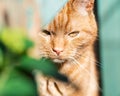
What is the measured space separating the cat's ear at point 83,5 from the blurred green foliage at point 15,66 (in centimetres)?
193

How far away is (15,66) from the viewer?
1.67 feet

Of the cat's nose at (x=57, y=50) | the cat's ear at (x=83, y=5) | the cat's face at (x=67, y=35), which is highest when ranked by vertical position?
the cat's ear at (x=83, y=5)

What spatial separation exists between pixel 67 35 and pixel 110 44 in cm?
26

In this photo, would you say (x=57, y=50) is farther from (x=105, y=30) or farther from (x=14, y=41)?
(x=14, y=41)

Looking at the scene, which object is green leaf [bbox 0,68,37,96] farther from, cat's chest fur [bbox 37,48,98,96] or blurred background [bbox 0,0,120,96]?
cat's chest fur [bbox 37,48,98,96]

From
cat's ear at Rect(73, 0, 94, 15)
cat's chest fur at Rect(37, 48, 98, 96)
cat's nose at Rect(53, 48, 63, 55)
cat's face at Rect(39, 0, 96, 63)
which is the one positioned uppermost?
cat's ear at Rect(73, 0, 94, 15)

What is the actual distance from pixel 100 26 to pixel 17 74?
1936 millimetres

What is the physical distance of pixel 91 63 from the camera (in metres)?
2.49

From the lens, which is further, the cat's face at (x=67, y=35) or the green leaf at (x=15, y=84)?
the cat's face at (x=67, y=35)

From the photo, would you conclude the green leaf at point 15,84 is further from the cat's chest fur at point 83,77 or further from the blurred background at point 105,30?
the cat's chest fur at point 83,77

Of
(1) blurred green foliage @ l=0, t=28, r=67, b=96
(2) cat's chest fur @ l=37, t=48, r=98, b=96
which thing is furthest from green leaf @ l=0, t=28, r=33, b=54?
(2) cat's chest fur @ l=37, t=48, r=98, b=96

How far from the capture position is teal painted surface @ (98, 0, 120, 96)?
7.80 feet

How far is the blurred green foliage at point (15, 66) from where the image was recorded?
50 cm

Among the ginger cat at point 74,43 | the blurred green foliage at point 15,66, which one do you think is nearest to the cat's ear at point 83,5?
the ginger cat at point 74,43
